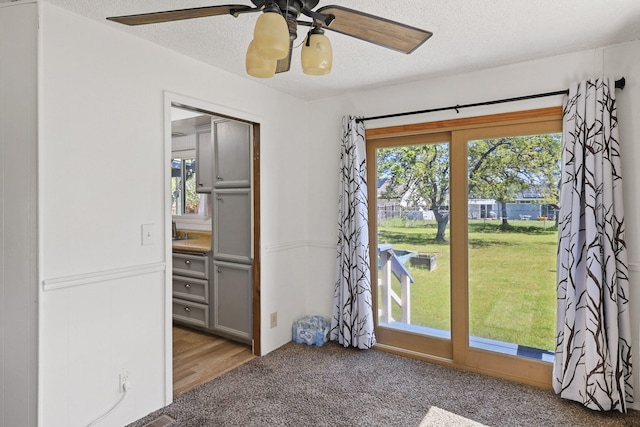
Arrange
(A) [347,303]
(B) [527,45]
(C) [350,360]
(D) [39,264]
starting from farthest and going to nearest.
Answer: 1. (A) [347,303]
2. (C) [350,360]
3. (B) [527,45]
4. (D) [39,264]

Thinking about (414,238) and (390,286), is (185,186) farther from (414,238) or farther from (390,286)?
(414,238)

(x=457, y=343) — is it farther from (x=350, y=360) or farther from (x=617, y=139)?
(x=617, y=139)

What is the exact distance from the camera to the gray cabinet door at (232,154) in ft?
11.2

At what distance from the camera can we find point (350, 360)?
3.08 meters

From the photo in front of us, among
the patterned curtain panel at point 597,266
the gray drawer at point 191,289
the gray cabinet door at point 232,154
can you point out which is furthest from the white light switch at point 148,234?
→ the patterned curtain panel at point 597,266

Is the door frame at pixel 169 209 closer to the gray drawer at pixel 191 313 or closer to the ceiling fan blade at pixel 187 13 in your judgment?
the gray drawer at pixel 191 313

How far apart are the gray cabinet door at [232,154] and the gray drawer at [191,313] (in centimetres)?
128

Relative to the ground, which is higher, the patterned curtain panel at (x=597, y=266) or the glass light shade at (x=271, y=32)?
the glass light shade at (x=271, y=32)

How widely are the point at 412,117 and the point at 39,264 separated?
2.74 meters

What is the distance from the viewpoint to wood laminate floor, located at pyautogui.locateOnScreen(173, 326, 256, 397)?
280cm

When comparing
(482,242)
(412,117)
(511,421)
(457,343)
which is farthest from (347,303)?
(412,117)

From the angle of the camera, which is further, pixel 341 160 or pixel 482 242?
pixel 341 160

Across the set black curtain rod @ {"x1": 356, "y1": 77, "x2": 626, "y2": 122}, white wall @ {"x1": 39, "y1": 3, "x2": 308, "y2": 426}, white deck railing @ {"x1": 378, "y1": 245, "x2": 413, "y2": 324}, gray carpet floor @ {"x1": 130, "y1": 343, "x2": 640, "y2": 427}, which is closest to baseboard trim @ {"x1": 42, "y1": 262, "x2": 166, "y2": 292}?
white wall @ {"x1": 39, "y1": 3, "x2": 308, "y2": 426}

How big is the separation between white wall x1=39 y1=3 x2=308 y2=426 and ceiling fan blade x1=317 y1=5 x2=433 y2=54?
147cm
